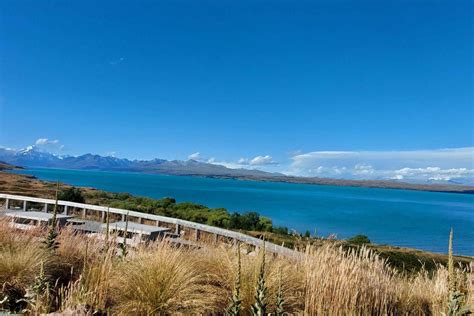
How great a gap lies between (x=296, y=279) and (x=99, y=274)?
2108 millimetres

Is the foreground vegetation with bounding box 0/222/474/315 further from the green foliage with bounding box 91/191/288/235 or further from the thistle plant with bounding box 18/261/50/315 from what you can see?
the green foliage with bounding box 91/191/288/235

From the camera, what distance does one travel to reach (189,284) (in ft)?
12.5

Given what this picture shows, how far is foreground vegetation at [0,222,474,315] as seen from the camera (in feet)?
11.6

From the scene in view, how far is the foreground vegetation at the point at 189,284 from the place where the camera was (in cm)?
354

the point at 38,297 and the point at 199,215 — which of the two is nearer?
the point at 38,297

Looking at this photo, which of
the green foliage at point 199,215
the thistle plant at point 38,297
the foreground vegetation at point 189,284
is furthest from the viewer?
the green foliage at point 199,215

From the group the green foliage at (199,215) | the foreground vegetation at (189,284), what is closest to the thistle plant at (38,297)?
the foreground vegetation at (189,284)

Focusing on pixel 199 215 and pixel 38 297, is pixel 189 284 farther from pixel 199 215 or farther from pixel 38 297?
pixel 199 215

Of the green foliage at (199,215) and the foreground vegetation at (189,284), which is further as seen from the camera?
the green foliage at (199,215)

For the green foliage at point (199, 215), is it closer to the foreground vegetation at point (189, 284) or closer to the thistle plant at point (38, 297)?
the foreground vegetation at point (189, 284)

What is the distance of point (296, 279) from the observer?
169 inches

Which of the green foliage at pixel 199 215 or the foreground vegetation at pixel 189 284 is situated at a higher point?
the foreground vegetation at pixel 189 284

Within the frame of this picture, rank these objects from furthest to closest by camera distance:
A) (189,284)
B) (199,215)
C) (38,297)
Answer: (199,215), (189,284), (38,297)

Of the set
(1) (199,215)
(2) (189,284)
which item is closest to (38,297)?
(2) (189,284)
